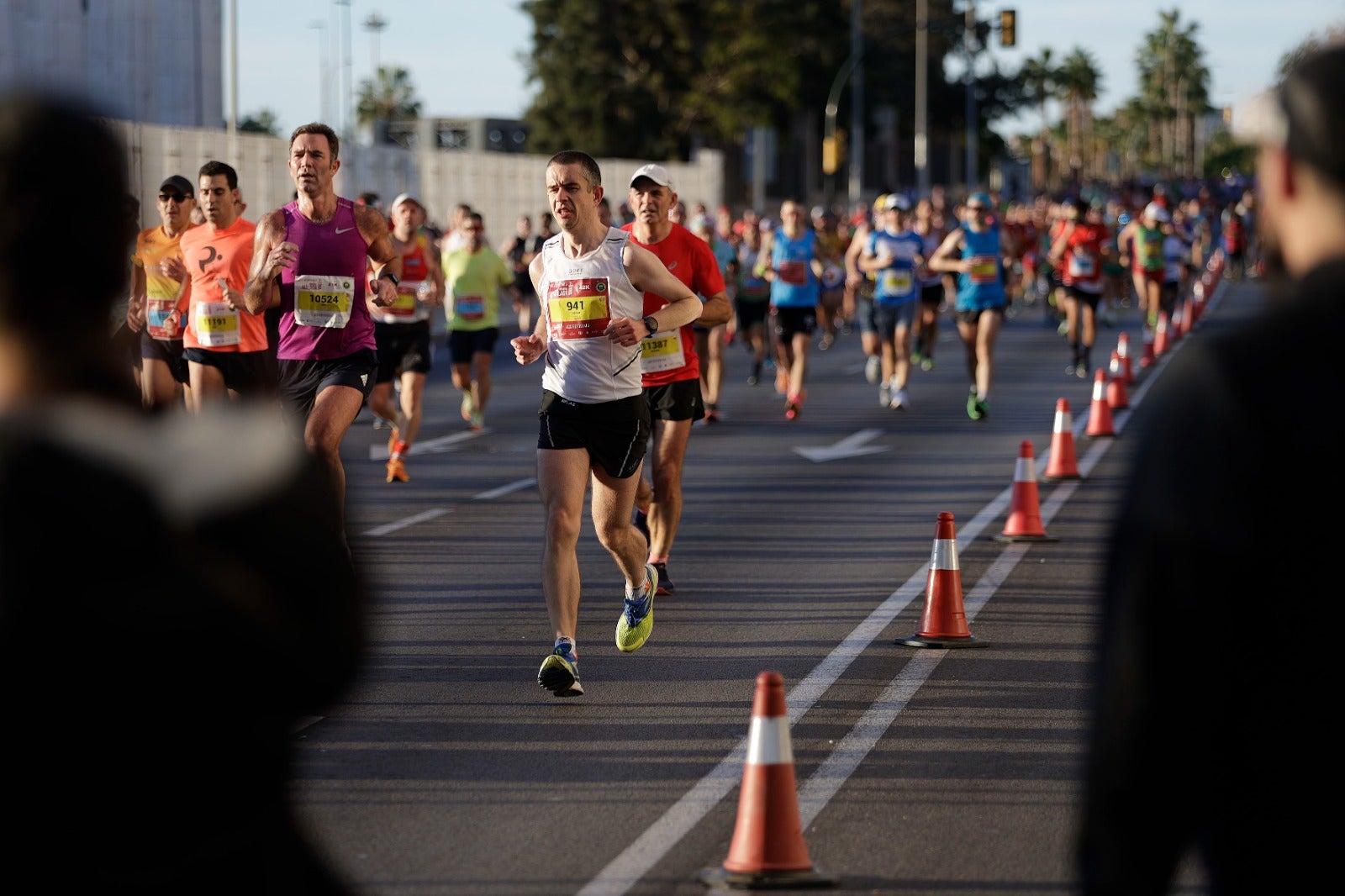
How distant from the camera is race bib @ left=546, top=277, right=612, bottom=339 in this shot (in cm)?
753

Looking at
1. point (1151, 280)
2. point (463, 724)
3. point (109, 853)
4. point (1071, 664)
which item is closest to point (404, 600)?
point (463, 724)

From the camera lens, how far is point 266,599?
2.19 m

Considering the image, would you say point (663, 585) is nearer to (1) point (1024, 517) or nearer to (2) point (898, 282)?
(1) point (1024, 517)

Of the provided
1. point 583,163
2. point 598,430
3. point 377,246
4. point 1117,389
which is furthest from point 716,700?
point 1117,389

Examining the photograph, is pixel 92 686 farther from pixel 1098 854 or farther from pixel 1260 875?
pixel 1260 875

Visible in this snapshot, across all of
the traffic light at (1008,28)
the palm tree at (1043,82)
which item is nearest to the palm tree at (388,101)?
the palm tree at (1043,82)

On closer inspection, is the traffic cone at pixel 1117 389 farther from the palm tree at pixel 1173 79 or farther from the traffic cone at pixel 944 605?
the palm tree at pixel 1173 79

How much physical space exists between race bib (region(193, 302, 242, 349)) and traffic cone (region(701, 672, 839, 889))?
6.65 metres

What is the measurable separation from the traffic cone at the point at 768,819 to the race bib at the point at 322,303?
4.56 m

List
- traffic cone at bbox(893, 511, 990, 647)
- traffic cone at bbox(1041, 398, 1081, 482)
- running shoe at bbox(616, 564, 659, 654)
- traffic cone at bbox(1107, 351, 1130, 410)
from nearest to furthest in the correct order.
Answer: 1. running shoe at bbox(616, 564, 659, 654)
2. traffic cone at bbox(893, 511, 990, 647)
3. traffic cone at bbox(1041, 398, 1081, 482)
4. traffic cone at bbox(1107, 351, 1130, 410)

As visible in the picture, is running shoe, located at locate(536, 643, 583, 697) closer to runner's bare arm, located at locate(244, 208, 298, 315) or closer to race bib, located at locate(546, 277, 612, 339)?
race bib, located at locate(546, 277, 612, 339)

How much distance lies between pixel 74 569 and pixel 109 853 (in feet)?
1.07

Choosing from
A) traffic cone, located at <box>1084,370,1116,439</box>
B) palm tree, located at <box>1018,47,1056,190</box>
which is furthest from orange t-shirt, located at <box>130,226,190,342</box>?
palm tree, located at <box>1018,47,1056,190</box>

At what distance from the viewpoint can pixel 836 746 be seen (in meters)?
6.58
